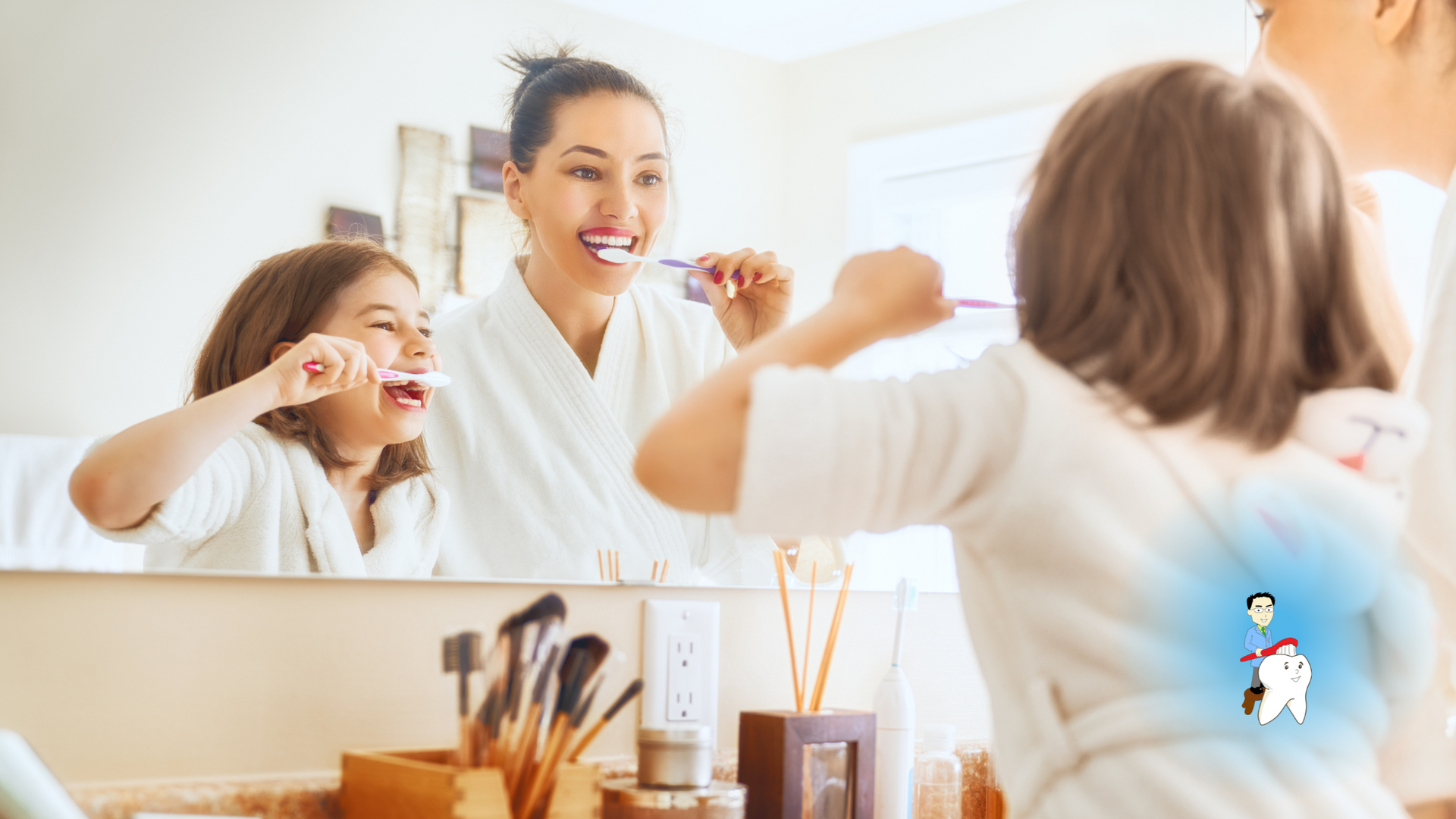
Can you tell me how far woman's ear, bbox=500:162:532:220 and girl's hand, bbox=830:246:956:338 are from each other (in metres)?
0.39

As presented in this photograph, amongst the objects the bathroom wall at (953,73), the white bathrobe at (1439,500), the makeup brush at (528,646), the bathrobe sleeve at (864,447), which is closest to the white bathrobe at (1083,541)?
the bathrobe sleeve at (864,447)

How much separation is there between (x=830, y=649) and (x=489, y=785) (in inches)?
17.3

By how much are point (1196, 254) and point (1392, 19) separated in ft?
1.99

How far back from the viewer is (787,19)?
3.72ft

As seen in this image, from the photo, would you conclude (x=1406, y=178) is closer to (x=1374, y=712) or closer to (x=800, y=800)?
(x=1374, y=712)

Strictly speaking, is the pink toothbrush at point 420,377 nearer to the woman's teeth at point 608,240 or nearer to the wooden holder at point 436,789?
the woman's teeth at point 608,240

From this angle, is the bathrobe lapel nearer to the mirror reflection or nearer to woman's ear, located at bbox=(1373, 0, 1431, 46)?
the mirror reflection

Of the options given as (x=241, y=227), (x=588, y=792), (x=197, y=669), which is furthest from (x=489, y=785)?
(x=241, y=227)

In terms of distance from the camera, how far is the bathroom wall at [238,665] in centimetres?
79

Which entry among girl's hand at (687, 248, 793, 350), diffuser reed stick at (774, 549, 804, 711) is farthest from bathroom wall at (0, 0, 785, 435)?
diffuser reed stick at (774, 549, 804, 711)

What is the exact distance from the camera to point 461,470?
3.17 ft

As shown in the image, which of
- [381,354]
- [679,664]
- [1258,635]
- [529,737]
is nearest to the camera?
[1258,635]

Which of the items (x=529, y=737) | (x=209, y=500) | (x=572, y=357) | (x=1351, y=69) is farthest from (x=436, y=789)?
(x=1351, y=69)

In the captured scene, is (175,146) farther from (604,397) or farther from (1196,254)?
(1196,254)
